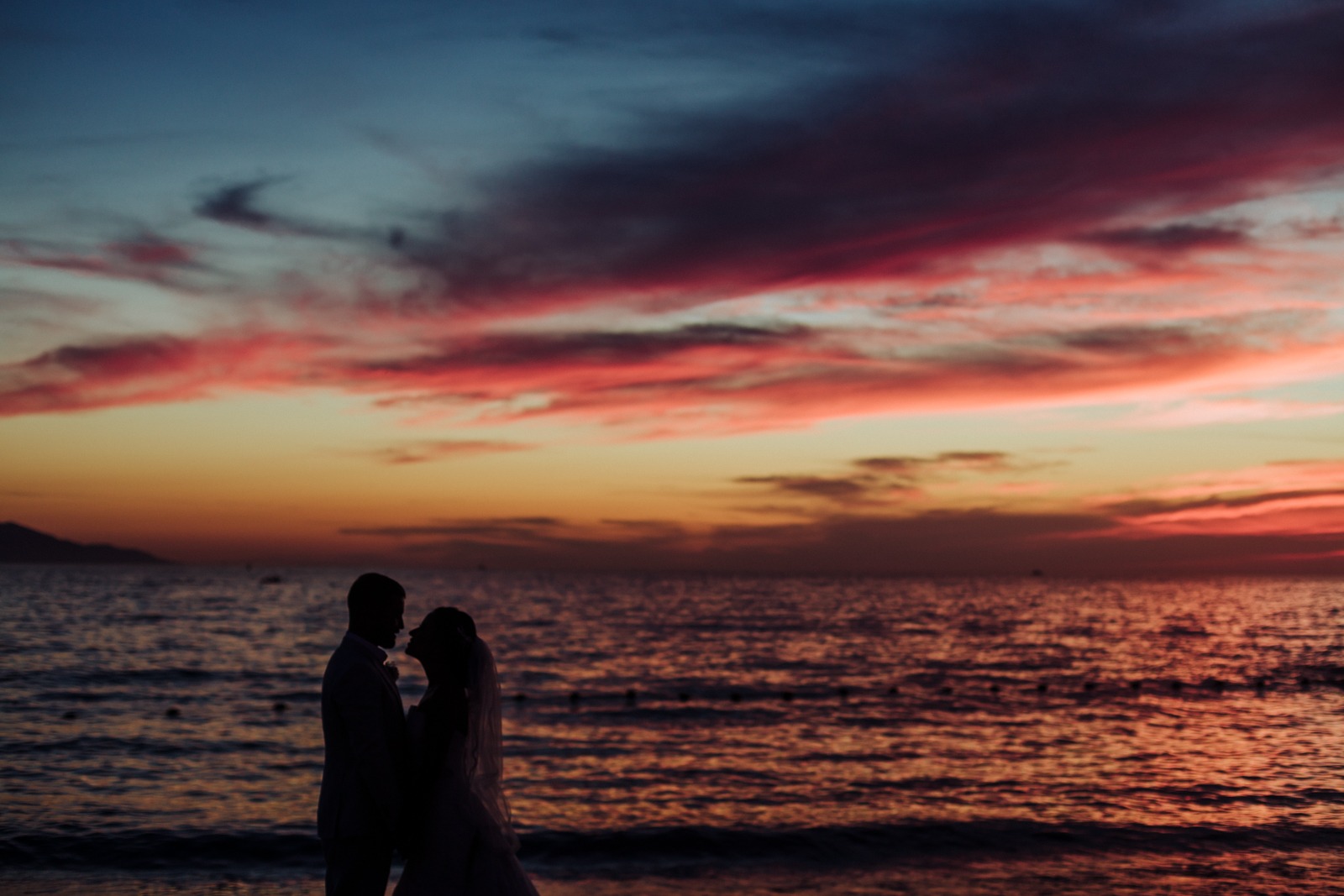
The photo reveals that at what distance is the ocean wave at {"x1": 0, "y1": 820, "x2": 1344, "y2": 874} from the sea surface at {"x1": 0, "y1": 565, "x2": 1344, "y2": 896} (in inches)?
2.4

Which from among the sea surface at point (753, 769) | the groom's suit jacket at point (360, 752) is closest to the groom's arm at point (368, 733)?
the groom's suit jacket at point (360, 752)

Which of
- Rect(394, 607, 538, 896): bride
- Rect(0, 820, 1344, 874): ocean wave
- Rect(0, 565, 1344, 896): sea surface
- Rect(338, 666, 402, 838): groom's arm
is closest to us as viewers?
Rect(338, 666, 402, 838): groom's arm

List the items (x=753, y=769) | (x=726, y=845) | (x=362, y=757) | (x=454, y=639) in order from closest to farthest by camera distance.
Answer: (x=362, y=757) → (x=454, y=639) → (x=726, y=845) → (x=753, y=769)

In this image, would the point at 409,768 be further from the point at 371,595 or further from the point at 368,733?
the point at 371,595

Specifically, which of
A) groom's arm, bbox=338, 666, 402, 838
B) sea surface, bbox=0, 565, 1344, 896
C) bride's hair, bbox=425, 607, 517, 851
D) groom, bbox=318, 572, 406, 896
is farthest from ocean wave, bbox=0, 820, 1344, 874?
groom's arm, bbox=338, 666, 402, 838

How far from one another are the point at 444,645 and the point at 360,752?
32.2 inches

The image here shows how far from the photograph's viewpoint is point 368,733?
20.6ft

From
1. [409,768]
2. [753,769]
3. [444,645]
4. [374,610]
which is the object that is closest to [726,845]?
[753,769]

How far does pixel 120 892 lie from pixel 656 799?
354 inches

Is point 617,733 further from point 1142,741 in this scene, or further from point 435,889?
point 435,889

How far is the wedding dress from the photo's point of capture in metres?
6.39

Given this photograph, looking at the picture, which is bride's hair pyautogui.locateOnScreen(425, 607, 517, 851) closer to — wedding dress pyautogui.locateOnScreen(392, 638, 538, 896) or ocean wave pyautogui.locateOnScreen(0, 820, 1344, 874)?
wedding dress pyautogui.locateOnScreen(392, 638, 538, 896)

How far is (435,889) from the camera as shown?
6.38 metres

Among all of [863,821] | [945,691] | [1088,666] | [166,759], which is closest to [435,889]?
[863,821]
